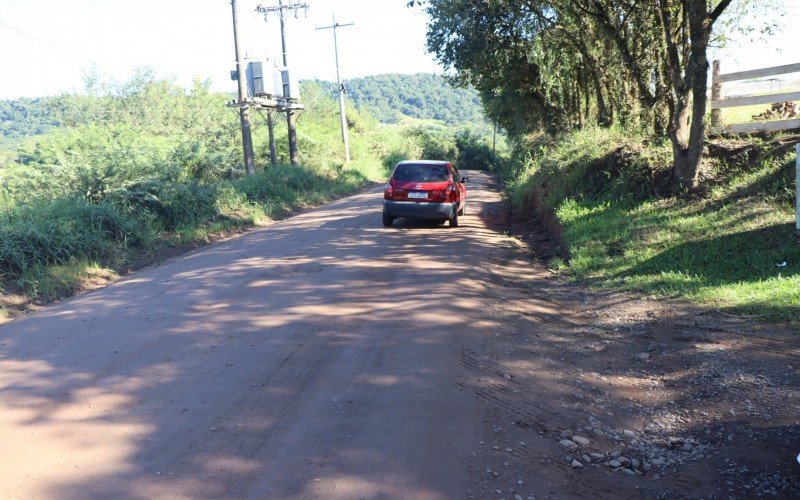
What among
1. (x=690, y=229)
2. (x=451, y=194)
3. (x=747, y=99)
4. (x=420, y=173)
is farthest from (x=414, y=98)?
(x=690, y=229)

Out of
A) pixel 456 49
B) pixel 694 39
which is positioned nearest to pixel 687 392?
pixel 694 39

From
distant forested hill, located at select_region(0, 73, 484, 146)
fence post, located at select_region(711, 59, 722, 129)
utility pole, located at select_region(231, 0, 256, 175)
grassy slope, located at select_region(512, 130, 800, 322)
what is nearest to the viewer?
grassy slope, located at select_region(512, 130, 800, 322)

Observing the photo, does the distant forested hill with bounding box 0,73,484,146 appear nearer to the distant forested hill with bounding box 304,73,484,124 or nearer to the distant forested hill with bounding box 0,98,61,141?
the distant forested hill with bounding box 304,73,484,124

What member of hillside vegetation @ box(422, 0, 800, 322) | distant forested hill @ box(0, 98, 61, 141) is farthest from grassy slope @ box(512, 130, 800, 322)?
distant forested hill @ box(0, 98, 61, 141)

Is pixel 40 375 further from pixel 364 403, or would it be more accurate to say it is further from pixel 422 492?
pixel 422 492

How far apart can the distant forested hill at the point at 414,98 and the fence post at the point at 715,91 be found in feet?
476

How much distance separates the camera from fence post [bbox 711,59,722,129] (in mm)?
13945

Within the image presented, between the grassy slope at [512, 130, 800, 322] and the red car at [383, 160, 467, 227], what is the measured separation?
8.44 ft

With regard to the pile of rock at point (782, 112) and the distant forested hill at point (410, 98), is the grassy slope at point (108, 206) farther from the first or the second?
the distant forested hill at point (410, 98)

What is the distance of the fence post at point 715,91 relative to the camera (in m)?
13.9

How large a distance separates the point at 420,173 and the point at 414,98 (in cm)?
16806

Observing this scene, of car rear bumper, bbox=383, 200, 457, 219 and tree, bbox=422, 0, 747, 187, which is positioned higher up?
tree, bbox=422, 0, 747, 187

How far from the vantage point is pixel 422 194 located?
15445mm

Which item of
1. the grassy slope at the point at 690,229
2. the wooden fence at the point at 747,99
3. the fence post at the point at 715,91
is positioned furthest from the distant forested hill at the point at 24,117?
A: the wooden fence at the point at 747,99
